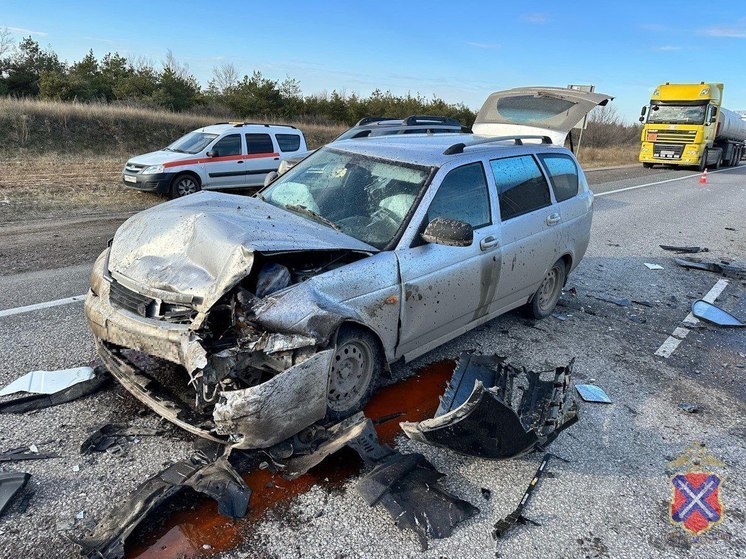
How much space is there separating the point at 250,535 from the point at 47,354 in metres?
2.65

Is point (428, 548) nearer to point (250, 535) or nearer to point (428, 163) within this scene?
→ point (250, 535)

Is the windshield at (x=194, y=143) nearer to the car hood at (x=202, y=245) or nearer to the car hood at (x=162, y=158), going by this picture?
the car hood at (x=162, y=158)

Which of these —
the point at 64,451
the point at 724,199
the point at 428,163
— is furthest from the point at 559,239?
the point at 724,199

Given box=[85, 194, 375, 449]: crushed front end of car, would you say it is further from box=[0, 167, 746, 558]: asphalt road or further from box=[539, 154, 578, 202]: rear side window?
box=[539, 154, 578, 202]: rear side window

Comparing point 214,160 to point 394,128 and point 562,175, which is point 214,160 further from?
point 562,175

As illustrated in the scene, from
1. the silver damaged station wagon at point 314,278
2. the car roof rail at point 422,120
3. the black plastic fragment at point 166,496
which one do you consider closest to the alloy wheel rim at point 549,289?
the silver damaged station wagon at point 314,278

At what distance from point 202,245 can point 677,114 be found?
28469 mm

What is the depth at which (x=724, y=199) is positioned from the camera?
668 inches

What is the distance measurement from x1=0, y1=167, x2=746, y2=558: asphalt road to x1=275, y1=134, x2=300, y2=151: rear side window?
746 cm

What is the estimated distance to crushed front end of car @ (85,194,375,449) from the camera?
9.46 ft

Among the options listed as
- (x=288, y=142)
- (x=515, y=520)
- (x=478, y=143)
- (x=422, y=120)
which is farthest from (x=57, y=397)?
(x=422, y=120)

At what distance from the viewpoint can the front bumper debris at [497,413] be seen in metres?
2.90

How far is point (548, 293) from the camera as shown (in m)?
5.81

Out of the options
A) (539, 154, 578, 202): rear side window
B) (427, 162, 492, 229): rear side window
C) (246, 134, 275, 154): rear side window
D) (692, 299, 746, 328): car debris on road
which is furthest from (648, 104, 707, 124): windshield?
(427, 162, 492, 229): rear side window
